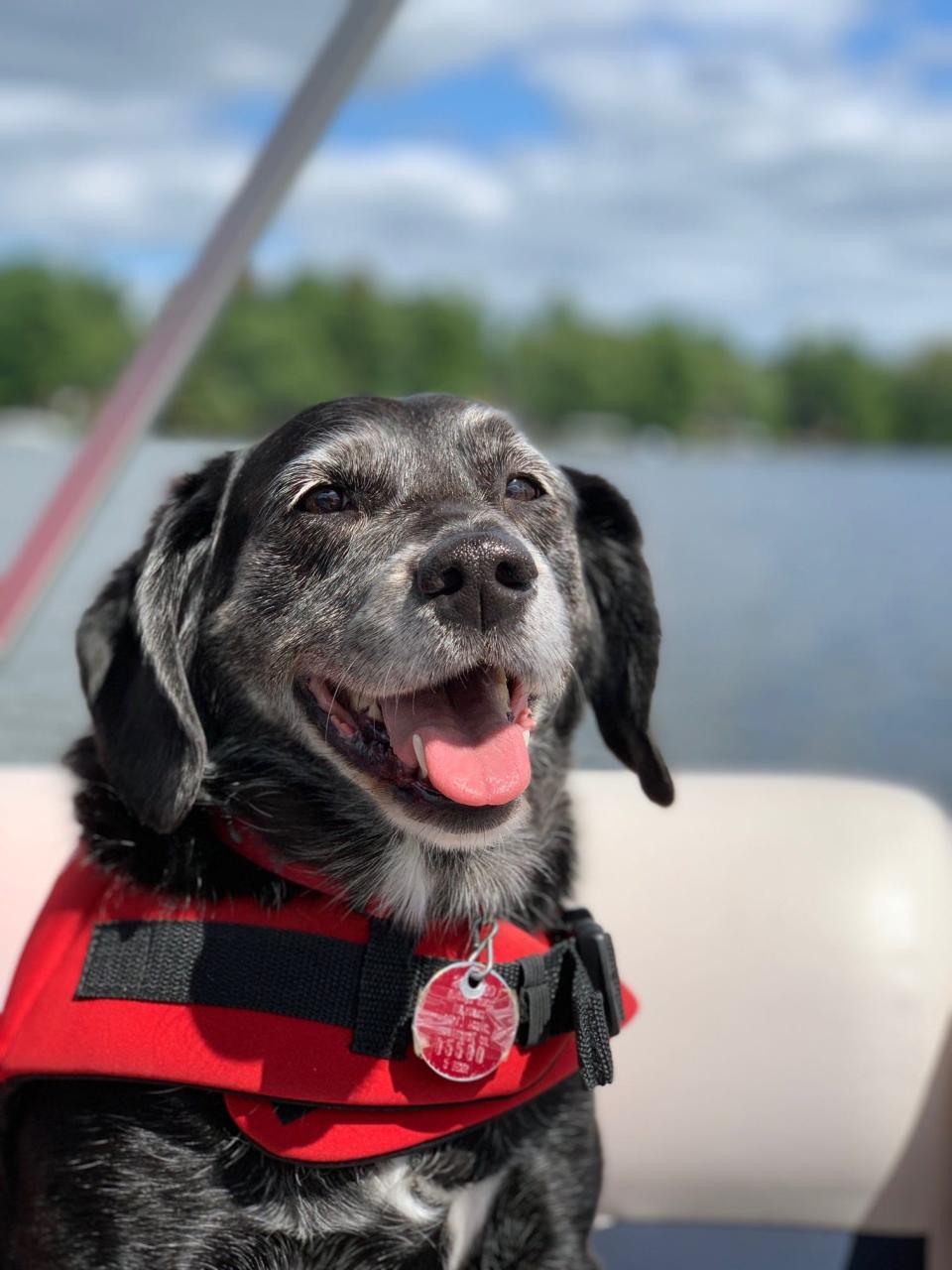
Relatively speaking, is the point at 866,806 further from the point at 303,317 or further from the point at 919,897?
the point at 303,317

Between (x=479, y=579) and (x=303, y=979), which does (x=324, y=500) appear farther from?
(x=303, y=979)

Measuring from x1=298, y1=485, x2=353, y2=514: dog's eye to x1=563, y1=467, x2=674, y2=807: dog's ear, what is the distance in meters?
0.45

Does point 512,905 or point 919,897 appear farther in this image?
point 919,897

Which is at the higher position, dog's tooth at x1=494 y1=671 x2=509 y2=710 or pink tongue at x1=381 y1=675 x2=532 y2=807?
dog's tooth at x1=494 y1=671 x2=509 y2=710

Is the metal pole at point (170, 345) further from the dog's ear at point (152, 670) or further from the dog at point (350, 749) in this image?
the dog's ear at point (152, 670)

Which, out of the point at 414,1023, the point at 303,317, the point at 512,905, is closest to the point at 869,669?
the point at 303,317

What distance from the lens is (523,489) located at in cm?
226

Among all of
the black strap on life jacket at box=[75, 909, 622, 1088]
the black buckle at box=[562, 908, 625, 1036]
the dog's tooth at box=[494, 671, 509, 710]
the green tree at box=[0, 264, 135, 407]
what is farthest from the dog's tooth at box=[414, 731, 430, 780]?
the green tree at box=[0, 264, 135, 407]

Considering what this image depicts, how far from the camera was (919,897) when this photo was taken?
2.70 meters

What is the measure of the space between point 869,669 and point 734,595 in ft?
1.78

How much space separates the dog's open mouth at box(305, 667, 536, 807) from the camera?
5.79 ft

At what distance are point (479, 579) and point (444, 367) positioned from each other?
4261mm

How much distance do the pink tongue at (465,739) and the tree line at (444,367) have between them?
2.22 m

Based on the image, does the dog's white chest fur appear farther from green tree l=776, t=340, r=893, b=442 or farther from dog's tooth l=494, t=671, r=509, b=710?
green tree l=776, t=340, r=893, b=442
